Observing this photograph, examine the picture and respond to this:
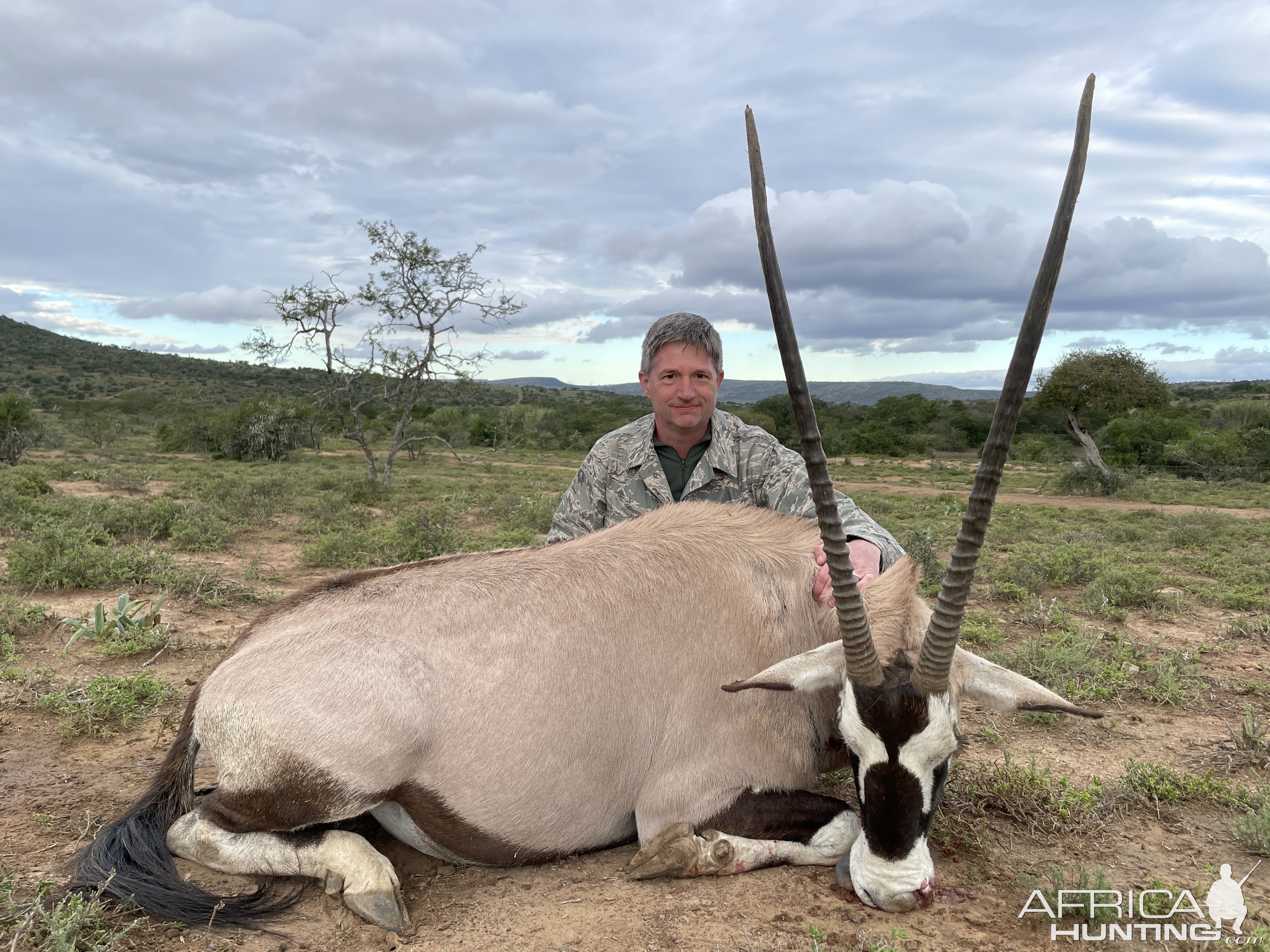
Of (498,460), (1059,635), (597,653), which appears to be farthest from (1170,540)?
(498,460)

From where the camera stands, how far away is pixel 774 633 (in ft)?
12.1

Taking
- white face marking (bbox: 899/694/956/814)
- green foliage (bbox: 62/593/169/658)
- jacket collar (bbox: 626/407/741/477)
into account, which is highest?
jacket collar (bbox: 626/407/741/477)

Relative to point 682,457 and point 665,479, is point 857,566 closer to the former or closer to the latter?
point 665,479

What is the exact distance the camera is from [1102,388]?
2991 cm

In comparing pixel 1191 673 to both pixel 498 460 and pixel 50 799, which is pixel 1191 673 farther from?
pixel 498 460

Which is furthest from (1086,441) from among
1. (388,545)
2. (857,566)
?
(857,566)

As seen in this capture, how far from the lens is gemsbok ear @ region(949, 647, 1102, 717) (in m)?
3.18

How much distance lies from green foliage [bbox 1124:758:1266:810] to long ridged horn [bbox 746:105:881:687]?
2.12 metres

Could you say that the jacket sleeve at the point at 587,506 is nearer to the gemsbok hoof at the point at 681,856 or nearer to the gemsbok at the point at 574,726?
the gemsbok at the point at 574,726

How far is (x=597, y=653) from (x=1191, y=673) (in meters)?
5.18

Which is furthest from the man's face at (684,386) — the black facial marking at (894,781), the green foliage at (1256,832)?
the green foliage at (1256,832)

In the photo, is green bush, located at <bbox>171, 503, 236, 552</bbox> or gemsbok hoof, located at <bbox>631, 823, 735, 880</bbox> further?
green bush, located at <bbox>171, 503, 236, 552</bbox>

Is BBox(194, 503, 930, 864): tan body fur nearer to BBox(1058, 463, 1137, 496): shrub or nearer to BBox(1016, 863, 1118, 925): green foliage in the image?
BBox(1016, 863, 1118, 925): green foliage

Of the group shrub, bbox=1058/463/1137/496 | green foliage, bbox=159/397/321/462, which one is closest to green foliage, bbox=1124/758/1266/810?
shrub, bbox=1058/463/1137/496
